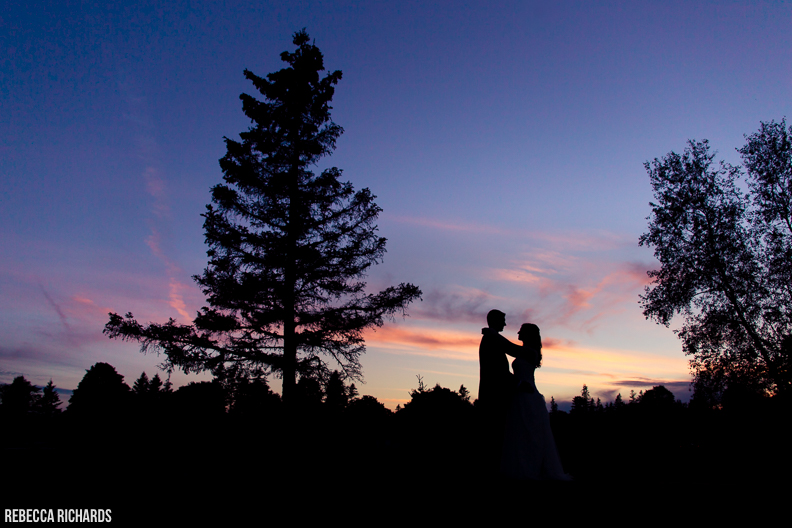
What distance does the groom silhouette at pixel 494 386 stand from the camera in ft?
22.4

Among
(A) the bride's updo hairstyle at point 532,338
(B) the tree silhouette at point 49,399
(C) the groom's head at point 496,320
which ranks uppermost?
(C) the groom's head at point 496,320

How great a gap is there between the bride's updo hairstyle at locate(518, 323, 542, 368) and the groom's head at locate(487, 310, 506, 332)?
1.75 feet

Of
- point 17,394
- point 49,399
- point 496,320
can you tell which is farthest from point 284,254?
point 49,399

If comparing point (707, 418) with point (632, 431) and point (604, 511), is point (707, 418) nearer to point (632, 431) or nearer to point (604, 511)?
point (632, 431)

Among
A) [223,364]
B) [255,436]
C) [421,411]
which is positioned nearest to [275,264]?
[223,364]

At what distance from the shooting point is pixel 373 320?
59.2 feet

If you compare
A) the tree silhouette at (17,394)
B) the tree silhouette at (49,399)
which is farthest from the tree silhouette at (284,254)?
the tree silhouette at (49,399)

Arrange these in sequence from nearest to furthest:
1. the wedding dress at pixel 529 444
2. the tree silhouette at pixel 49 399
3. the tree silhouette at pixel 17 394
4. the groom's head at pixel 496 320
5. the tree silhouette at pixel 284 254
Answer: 1. the wedding dress at pixel 529 444
2. the groom's head at pixel 496 320
3. the tree silhouette at pixel 284 254
4. the tree silhouette at pixel 17 394
5. the tree silhouette at pixel 49 399

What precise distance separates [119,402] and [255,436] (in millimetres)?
4134

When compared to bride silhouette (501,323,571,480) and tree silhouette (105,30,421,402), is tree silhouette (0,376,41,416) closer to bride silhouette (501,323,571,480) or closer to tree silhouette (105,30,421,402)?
tree silhouette (105,30,421,402)

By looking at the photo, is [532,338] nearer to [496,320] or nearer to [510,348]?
[510,348]

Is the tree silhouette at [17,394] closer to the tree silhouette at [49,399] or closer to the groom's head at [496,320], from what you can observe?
the tree silhouette at [49,399]

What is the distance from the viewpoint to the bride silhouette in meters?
6.72

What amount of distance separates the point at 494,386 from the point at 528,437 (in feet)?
3.19
